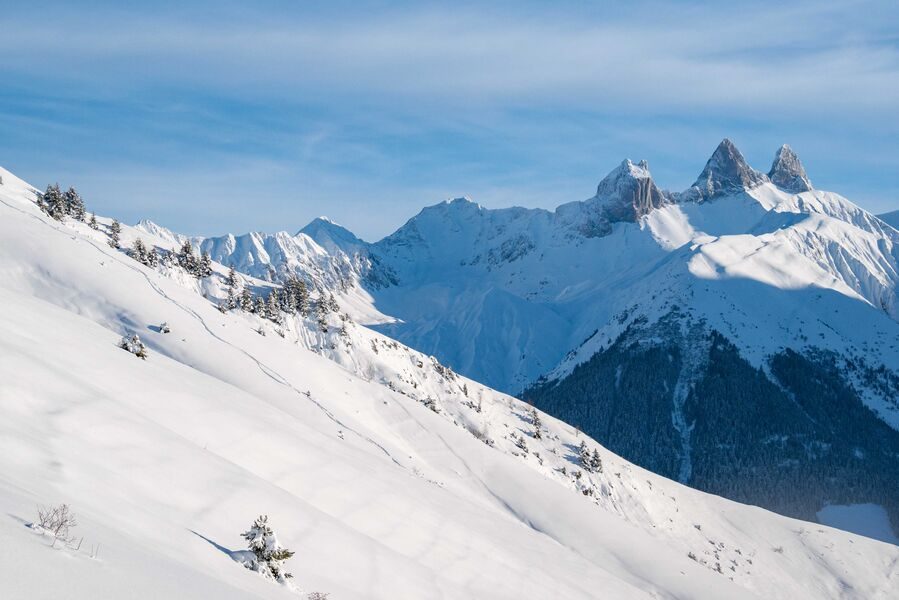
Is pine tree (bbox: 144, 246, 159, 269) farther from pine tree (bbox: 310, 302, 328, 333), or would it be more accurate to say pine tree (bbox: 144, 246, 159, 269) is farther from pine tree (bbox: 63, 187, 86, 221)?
pine tree (bbox: 310, 302, 328, 333)

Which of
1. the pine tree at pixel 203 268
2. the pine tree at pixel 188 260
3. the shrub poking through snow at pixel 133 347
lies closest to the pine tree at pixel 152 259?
the pine tree at pixel 188 260

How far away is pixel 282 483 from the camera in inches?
655

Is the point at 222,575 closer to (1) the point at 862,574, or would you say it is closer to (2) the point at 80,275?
(2) the point at 80,275

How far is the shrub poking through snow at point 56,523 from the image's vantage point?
7.48 metres

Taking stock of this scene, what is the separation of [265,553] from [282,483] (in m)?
6.30

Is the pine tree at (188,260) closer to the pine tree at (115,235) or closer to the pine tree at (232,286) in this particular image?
the pine tree at (232,286)

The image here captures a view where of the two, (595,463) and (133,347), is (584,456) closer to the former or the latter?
(595,463)

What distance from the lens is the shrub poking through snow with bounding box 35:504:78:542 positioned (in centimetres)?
748

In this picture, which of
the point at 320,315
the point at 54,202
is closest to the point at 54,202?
the point at 54,202

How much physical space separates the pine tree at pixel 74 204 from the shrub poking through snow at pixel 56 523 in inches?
2556

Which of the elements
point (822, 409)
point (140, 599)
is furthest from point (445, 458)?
point (822, 409)

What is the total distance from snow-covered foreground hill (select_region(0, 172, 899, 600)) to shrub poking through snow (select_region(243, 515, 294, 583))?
299 millimetres

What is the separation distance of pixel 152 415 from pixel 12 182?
6234 centimetres

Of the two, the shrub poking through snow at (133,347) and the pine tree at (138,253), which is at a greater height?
the pine tree at (138,253)
